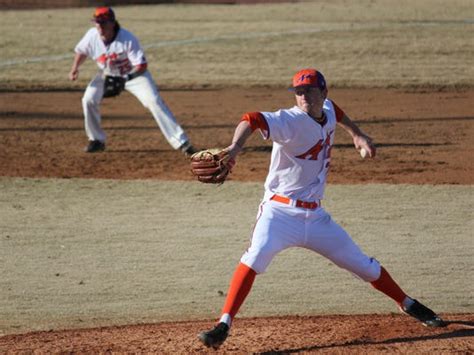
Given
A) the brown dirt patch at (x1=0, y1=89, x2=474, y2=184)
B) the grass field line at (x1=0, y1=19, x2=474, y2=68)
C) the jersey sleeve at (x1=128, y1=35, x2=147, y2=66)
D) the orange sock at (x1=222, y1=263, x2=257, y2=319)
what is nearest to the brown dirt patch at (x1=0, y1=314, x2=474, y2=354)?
the orange sock at (x1=222, y1=263, x2=257, y2=319)

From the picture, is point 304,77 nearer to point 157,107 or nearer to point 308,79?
point 308,79

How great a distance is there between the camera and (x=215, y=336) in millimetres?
6789

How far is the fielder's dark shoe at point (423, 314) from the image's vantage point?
25.0 feet

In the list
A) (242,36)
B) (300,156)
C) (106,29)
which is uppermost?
(300,156)

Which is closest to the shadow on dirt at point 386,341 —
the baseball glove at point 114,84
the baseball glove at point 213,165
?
the baseball glove at point 213,165

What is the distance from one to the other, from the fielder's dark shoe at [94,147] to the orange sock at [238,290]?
7.96m

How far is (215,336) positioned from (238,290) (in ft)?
1.16

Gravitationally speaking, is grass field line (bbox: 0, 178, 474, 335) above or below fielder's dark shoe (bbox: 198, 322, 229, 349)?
below

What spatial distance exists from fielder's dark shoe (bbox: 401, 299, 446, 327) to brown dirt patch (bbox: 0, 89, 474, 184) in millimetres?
5493

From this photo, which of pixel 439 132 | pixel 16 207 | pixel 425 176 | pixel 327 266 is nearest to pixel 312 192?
pixel 327 266

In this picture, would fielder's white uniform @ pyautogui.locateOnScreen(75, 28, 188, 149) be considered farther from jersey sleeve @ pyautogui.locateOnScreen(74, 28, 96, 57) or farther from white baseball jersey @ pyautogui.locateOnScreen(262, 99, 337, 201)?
white baseball jersey @ pyautogui.locateOnScreen(262, 99, 337, 201)

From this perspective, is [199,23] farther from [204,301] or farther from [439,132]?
[204,301]

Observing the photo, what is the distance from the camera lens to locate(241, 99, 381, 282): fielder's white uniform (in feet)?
23.2

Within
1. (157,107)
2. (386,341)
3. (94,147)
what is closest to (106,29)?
(157,107)
